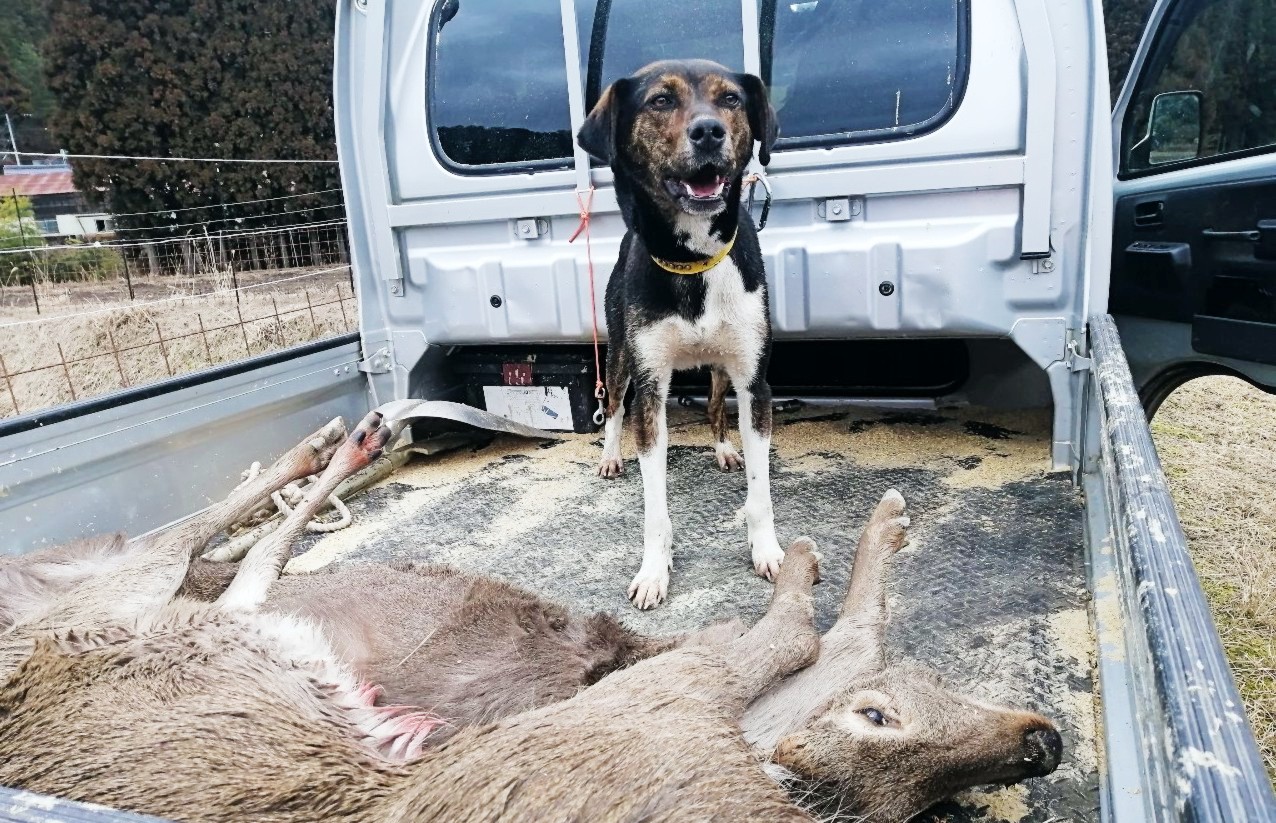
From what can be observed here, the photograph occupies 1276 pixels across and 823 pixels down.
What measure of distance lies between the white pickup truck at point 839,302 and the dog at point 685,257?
0.88ft

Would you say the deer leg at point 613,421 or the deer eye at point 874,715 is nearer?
the deer eye at point 874,715

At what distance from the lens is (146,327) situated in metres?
8.70

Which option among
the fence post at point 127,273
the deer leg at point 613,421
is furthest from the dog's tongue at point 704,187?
the fence post at point 127,273

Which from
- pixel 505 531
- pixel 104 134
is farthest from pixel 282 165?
pixel 505 531

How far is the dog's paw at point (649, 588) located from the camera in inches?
105

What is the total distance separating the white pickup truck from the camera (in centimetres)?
268

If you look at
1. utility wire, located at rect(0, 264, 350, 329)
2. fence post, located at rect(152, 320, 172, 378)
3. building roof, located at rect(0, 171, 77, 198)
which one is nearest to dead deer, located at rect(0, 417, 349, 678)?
fence post, located at rect(152, 320, 172, 378)

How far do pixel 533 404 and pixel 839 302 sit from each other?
5.58 feet

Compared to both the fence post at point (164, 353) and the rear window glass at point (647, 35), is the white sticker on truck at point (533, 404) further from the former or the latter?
the fence post at point (164, 353)

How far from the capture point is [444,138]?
379cm

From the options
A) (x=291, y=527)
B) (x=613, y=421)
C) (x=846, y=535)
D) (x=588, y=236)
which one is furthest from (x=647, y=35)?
(x=291, y=527)

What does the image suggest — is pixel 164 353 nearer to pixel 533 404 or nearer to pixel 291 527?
pixel 533 404

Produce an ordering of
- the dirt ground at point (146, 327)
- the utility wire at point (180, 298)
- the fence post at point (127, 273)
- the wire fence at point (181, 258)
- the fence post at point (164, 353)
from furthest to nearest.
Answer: the wire fence at point (181, 258), the fence post at point (127, 273), the utility wire at point (180, 298), the dirt ground at point (146, 327), the fence post at point (164, 353)

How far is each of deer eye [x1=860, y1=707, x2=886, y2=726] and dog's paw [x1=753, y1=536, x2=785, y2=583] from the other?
1.03 m
